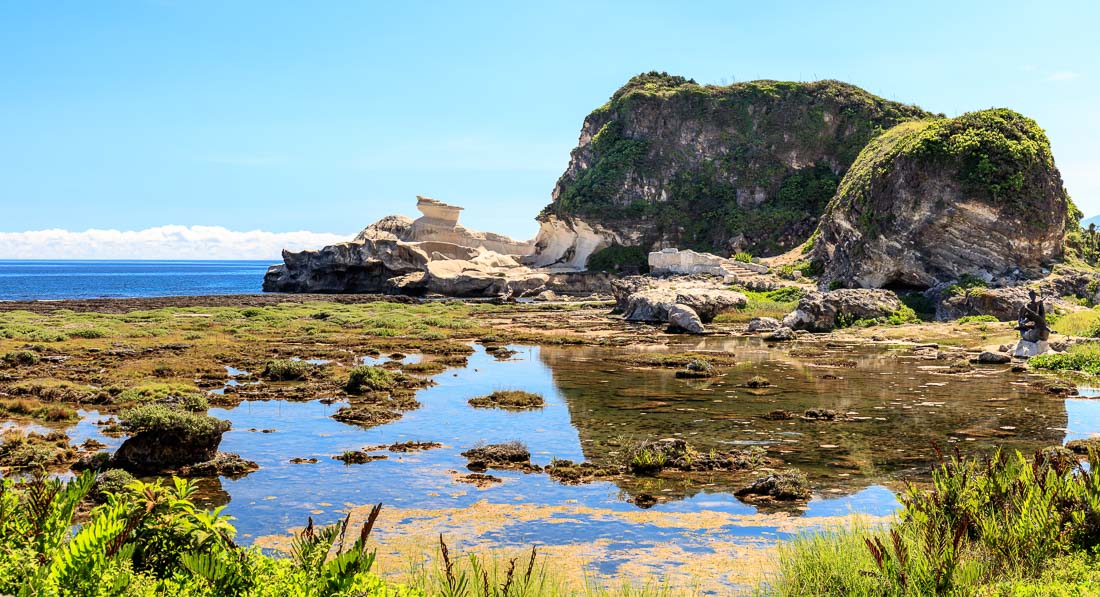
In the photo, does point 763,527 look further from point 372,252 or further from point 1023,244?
point 372,252

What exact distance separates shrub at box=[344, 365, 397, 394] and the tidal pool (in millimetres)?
1345

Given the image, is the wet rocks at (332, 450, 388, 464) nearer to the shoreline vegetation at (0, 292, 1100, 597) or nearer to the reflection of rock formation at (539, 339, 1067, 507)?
the shoreline vegetation at (0, 292, 1100, 597)

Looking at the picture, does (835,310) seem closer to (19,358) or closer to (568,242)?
(19,358)

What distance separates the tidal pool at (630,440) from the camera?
10.9 m

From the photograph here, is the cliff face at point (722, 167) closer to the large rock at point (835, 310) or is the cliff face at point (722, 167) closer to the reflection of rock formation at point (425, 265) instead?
the reflection of rock formation at point (425, 265)

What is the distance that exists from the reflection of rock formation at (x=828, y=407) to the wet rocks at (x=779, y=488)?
0.46 m

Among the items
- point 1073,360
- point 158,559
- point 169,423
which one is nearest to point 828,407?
point 1073,360

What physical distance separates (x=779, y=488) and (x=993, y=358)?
781 inches

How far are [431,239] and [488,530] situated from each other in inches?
3729

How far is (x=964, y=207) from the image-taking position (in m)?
52.2

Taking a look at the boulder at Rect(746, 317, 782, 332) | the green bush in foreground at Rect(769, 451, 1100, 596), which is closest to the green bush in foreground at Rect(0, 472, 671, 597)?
the green bush in foreground at Rect(769, 451, 1100, 596)

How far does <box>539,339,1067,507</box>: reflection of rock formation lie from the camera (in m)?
15.0

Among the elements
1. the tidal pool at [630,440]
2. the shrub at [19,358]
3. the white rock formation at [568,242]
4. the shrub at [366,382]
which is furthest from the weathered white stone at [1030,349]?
the white rock formation at [568,242]

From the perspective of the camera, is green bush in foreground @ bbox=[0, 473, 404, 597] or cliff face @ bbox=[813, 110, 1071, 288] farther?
cliff face @ bbox=[813, 110, 1071, 288]
